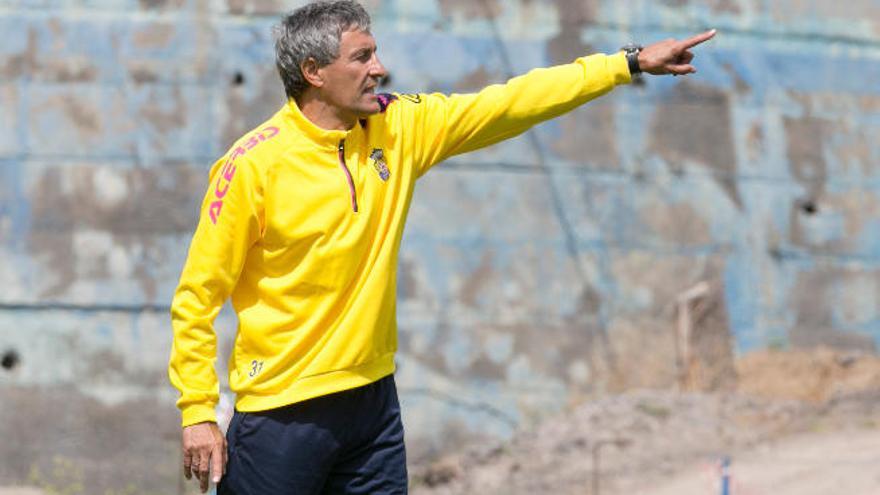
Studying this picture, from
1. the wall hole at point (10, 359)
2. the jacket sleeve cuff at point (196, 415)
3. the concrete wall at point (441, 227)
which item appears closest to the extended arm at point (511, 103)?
the jacket sleeve cuff at point (196, 415)

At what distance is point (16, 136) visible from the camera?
8.80m

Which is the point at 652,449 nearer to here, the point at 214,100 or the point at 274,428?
the point at 214,100

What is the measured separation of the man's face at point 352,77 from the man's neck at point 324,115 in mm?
11

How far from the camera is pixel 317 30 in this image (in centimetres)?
450

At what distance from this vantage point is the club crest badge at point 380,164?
454 centimetres

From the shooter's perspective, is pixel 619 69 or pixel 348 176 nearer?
pixel 348 176

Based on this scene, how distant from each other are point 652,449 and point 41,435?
9.29ft

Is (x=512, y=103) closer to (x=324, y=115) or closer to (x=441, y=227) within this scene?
(x=324, y=115)

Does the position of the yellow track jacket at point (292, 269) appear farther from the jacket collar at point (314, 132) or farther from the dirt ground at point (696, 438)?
the dirt ground at point (696, 438)

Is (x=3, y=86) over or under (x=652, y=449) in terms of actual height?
over

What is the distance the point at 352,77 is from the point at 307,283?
50cm

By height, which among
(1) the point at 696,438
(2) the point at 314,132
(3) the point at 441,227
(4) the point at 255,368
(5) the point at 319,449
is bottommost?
(1) the point at 696,438

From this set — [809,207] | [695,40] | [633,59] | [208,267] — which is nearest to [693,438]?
[809,207]

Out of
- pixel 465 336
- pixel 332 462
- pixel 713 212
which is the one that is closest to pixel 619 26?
pixel 713 212
